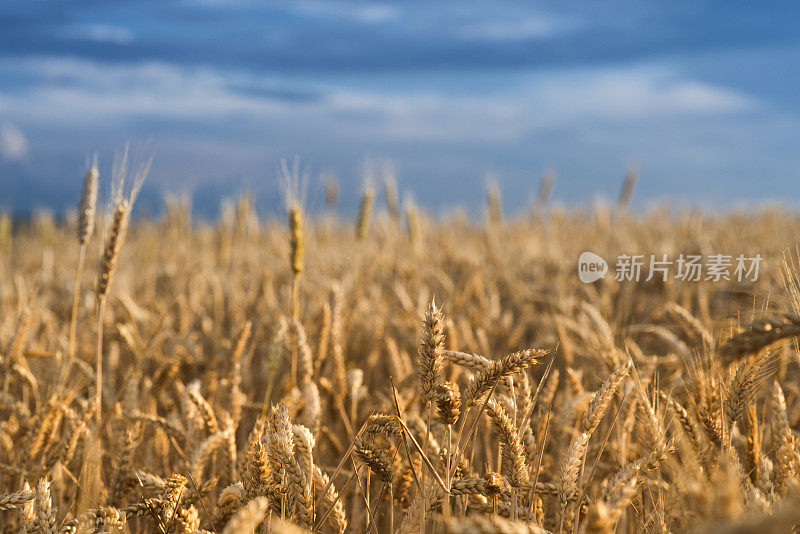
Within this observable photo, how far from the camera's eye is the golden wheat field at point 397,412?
1.22 meters

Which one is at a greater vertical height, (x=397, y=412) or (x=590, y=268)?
(x=590, y=268)

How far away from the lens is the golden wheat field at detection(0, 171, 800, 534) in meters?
1.22

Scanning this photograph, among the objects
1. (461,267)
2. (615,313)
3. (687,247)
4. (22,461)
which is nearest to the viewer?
(22,461)

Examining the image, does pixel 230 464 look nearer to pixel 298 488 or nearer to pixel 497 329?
pixel 298 488

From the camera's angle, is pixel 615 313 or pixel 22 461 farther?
pixel 615 313

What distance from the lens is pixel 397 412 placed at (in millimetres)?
1667

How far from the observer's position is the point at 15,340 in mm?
2254

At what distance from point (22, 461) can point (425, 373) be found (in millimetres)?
1341

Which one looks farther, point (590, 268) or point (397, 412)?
point (590, 268)

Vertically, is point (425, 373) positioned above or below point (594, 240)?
below

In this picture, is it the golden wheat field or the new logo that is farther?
the new logo

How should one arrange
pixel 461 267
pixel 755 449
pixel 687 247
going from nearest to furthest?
pixel 755 449
pixel 461 267
pixel 687 247

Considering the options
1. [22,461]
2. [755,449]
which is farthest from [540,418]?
[22,461]

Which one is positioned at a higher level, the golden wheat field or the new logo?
the new logo
